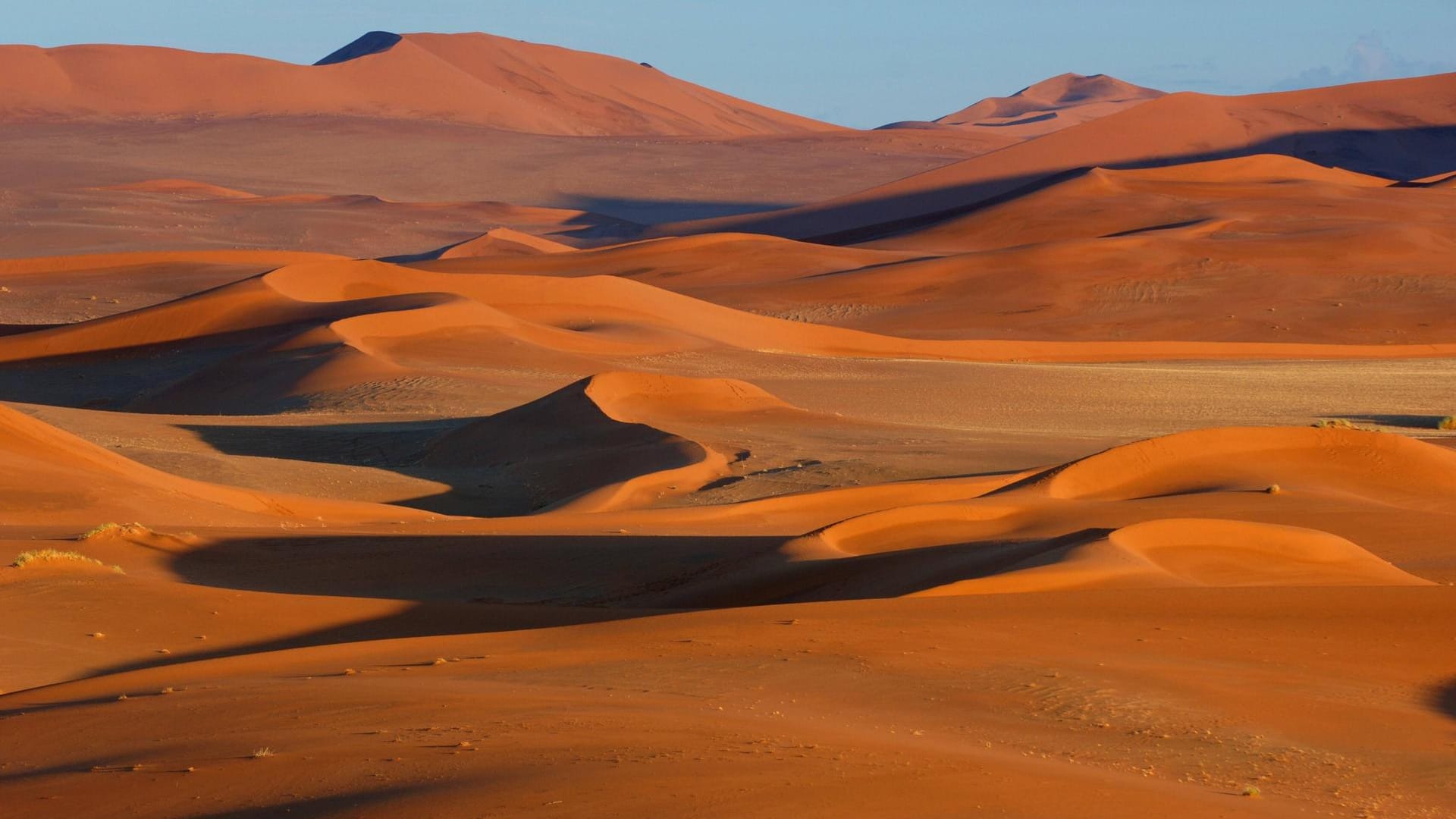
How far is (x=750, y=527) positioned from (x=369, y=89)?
115815 millimetres

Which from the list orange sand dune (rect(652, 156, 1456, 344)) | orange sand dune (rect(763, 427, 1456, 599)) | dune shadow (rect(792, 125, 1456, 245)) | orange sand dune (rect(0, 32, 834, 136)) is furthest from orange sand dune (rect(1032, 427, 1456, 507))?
orange sand dune (rect(0, 32, 834, 136))

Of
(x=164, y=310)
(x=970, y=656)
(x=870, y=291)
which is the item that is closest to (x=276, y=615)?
(x=970, y=656)

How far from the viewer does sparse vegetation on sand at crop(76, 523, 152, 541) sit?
11133 mm

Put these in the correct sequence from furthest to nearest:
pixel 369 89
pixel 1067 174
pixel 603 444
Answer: pixel 369 89 < pixel 1067 174 < pixel 603 444

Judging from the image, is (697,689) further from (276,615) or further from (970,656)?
(276,615)

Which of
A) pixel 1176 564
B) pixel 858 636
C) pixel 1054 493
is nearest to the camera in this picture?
pixel 858 636

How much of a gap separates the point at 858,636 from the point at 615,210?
8166 cm

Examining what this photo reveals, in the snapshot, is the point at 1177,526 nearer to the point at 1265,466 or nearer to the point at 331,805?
the point at 1265,466

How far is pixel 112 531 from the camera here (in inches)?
444

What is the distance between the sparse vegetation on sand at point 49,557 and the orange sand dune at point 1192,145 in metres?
54.1

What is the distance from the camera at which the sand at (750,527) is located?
5289 mm

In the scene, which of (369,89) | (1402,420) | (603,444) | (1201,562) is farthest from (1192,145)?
(1201,562)

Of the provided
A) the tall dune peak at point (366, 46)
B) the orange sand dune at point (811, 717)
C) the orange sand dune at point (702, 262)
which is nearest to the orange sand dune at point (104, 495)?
the orange sand dune at point (811, 717)

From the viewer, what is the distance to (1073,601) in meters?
8.43
